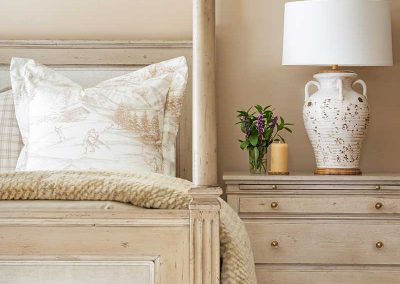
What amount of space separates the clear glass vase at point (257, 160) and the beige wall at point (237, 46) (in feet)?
0.87

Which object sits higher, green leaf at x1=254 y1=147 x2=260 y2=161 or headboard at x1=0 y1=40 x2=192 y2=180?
headboard at x1=0 y1=40 x2=192 y2=180

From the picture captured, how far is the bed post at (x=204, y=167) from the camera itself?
1.66 m

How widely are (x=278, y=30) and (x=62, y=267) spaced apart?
201 centimetres

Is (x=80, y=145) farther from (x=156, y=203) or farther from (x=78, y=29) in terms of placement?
(x=156, y=203)

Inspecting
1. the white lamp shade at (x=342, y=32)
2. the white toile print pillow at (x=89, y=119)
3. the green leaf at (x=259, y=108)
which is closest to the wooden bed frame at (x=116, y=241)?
the white toile print pillow at (x=89, y=119)

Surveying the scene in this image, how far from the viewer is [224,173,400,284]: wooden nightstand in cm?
297

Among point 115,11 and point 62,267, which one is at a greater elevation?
point 115,11

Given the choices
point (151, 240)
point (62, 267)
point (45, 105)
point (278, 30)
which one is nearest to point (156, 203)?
point (151, 240)

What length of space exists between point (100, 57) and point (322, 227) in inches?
45.1

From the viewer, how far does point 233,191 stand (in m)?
3.01

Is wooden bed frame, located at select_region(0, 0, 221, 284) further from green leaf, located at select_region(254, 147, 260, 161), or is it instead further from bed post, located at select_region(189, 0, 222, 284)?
green leaf, located at select_region(254, 147, 260, 161)

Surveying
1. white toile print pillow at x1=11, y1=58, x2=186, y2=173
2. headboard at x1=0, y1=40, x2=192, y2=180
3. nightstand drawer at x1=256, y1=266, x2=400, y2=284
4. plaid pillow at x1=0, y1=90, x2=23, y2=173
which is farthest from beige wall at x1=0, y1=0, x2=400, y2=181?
nightstand drawer at x1=256, y1=266, x2=400, y2=284

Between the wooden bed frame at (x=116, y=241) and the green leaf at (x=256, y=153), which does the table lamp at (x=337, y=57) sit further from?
the wooden bed frame at (x=116, y=241)

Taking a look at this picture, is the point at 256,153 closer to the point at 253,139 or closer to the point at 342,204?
the point at 253,139
